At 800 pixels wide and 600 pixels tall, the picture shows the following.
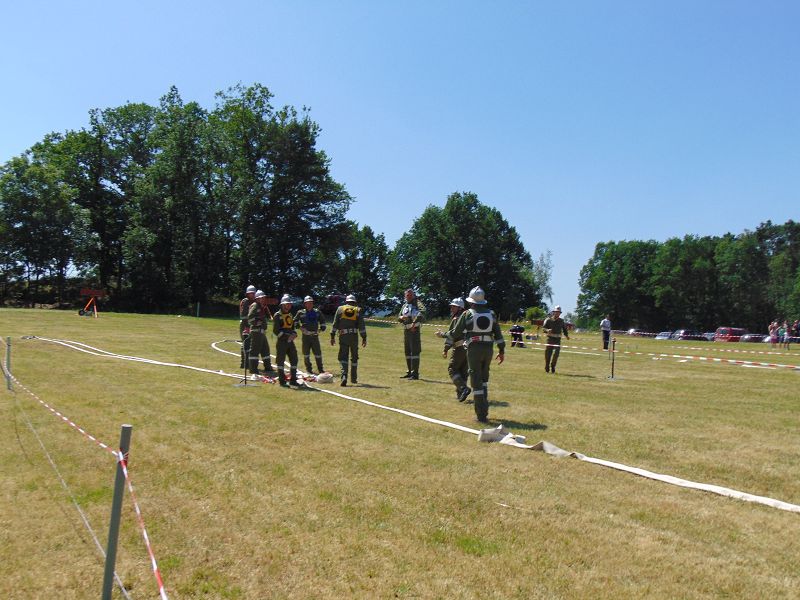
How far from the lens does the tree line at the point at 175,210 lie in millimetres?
54562

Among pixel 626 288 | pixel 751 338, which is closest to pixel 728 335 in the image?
pixel 751 338

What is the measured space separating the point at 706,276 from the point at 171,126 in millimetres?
77613

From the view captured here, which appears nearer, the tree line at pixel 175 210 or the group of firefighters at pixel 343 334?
the group of firefighters at pixel 343 334

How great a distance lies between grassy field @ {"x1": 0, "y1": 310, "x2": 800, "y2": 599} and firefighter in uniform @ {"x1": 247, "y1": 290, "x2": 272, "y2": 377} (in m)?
3.40

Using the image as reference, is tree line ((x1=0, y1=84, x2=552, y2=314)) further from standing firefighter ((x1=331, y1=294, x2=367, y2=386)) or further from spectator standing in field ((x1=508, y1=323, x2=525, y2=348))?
standing firefighter ((x1=331, y1=294, x2=367, y2=386))

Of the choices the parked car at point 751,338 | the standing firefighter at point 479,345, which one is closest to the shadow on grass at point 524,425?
the standing firefighter at point 479,345

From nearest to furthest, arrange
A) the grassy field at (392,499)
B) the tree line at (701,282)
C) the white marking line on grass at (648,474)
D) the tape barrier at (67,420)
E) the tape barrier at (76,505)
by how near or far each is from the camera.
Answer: the tape barrier at (76,505), the grassy field at (392,499), the white marking line on grass at (648,474), the tape barrier at (67,420), the tree line at (701,282)

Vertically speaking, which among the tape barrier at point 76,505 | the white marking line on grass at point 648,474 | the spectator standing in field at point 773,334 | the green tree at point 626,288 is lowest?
the tape barrier at point 76,505

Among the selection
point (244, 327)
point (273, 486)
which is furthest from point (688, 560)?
point (244, 327)

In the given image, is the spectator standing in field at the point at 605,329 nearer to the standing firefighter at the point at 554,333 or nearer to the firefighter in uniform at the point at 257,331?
the standing firefighter at the point at 554,333

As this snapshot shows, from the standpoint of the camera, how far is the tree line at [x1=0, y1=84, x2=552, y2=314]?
5456cm

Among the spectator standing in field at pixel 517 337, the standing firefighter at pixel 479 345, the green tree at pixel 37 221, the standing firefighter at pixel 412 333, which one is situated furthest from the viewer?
the green tree at pixel 37 221

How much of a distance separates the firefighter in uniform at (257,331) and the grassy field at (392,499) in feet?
11.2

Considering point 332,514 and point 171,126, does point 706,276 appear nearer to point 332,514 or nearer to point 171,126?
point 171,126
